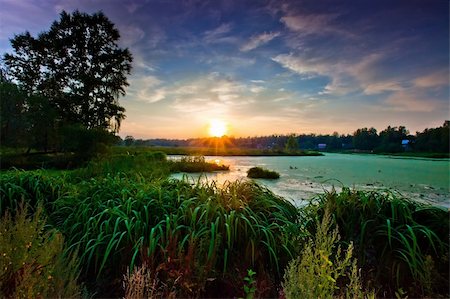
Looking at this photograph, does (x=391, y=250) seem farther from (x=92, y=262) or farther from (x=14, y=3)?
(x=14, y=3)

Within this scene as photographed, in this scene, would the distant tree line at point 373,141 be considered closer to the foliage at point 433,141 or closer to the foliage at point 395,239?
the foliage at point 433,141

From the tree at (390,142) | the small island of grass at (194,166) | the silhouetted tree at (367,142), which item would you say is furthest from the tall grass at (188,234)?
the silhouetted tree at (367,142)

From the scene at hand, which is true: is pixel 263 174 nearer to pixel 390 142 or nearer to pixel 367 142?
pixel 390 142

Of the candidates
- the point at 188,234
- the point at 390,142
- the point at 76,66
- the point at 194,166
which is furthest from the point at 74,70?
the point at 390,142

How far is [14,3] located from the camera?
12.0 feet

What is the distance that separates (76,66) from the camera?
50.2 ft

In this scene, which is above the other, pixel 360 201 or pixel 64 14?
pixel 64 14

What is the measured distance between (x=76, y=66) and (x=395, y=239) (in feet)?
56.1

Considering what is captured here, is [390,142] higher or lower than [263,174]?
higher

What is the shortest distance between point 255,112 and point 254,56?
312cm

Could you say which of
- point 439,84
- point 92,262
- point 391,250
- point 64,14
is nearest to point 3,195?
point 92,262

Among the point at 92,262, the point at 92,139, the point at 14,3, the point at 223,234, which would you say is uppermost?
the point at 14,3

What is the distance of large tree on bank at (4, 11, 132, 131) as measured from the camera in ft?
47.8

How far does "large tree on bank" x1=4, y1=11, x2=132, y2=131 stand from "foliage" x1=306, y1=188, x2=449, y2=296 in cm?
1400
